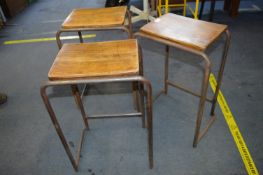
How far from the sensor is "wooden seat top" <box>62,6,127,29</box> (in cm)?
140

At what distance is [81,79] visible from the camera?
952 mm

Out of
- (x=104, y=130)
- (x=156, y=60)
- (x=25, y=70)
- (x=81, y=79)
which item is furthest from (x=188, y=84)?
(x=25, y=70)

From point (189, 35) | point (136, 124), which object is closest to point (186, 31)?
point (189, 35)

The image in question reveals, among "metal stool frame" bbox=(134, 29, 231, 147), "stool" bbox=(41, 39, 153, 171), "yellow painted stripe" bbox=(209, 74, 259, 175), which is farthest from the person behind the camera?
"yellow painted stripe" bbox=(209, 74, 259, 175)

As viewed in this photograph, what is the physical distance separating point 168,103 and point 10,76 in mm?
1736

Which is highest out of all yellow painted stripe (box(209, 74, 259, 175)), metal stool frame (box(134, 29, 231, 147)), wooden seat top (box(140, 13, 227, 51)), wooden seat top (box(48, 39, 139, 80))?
wooden seat top (box(140, 13, 227, 51))

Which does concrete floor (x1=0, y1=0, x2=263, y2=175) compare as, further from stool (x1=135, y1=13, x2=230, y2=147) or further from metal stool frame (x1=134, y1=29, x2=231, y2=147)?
stool (x1=135, y1=13, x2=230, y2=147)

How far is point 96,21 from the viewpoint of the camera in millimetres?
1431

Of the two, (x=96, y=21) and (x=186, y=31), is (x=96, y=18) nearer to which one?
(x=96, y=21)

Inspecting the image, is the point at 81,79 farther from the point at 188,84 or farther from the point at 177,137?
the point at 188,84

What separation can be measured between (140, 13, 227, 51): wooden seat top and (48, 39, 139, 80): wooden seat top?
17 centimetres

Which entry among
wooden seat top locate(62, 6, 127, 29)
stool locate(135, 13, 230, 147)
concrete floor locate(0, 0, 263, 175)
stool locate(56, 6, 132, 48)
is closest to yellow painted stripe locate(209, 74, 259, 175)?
concrete floor locate(0, 0, 263, 175)

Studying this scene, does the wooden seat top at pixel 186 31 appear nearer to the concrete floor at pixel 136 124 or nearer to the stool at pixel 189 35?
the stool at pixel 189 35

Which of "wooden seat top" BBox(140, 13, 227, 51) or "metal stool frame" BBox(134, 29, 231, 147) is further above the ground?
"wooden seat top" BBox(140, 13, 227, 51)
